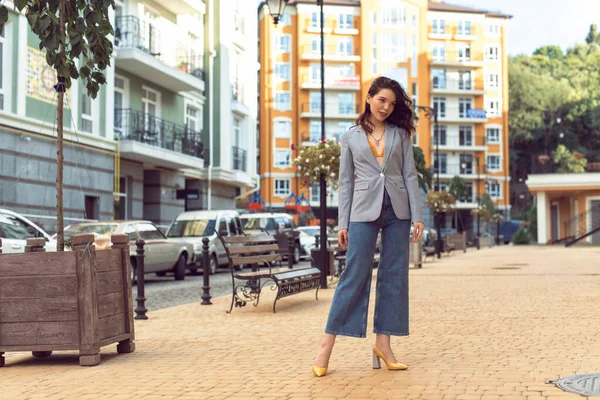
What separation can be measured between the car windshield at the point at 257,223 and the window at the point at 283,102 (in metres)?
52.4

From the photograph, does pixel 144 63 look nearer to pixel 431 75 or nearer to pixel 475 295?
pixel 475 295

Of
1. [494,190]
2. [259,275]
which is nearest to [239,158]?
[259,275]

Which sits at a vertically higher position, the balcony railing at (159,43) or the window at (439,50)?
the window at (439,50)

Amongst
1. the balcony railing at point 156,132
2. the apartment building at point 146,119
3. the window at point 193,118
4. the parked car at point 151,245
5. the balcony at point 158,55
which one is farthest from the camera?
the window at point 193,118

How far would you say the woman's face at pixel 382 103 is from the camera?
19.8 feet

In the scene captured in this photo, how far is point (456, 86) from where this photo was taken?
3268 inches

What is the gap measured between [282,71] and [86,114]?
5657 cm

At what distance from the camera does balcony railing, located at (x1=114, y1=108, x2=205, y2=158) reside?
94.2ft

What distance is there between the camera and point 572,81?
94.2 m

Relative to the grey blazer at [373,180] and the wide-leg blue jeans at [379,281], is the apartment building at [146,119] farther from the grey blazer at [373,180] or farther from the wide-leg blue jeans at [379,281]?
the wide-leg blue jeans at [379,281]

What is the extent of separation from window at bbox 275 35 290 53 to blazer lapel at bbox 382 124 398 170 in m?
75.7

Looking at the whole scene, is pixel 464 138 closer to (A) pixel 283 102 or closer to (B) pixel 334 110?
(B) pixel 334 110

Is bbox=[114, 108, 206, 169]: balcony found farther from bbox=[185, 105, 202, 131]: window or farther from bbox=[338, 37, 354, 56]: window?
bbox=[338, 37, 354, 56]: window

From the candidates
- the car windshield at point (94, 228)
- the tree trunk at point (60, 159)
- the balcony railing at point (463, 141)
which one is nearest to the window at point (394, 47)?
the balcony railing at point (463, 141)
